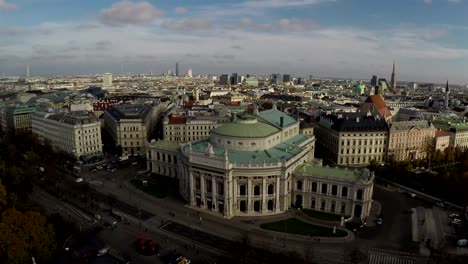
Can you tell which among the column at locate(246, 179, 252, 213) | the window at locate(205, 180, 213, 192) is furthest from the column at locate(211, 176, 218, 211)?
the column at locate(246, 179, 252, 213)

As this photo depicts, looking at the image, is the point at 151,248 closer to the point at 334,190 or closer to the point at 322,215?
the point at 322,215

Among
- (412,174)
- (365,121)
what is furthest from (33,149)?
(412,174)

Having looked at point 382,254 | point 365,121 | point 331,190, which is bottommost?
point 382,254

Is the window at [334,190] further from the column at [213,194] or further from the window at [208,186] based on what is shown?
the window at [208,186]

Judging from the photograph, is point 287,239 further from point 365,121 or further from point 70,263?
point 365,121

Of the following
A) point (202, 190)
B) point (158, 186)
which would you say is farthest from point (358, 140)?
point (158, 186)

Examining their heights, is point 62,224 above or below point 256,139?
below

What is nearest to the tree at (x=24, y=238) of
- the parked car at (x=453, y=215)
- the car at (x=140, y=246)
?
the car at (x=140, y=246)
